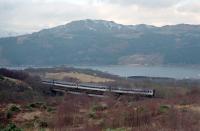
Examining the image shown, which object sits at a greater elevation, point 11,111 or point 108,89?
point 11,111

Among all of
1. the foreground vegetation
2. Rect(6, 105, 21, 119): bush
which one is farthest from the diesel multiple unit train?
Rect(6, 105, 21, 119): bush

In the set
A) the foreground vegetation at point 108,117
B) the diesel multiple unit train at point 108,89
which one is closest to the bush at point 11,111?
the foreground vegetation at point 108,117

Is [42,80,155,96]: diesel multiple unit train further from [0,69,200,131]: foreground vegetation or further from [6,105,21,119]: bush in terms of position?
[6,105,21,119]: bush

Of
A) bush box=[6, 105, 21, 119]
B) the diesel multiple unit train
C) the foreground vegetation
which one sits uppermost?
the foreground vegetation

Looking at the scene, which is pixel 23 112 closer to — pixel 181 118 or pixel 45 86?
pixel 181 118

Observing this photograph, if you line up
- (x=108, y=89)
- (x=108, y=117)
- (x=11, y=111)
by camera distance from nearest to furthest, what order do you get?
(x=108, y=117), (x=11, y=111), (x=108, y=89)

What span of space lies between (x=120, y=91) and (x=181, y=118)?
34.4 metres

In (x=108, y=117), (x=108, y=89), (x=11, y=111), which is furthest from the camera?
(x=108, y=89)

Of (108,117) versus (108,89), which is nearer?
(108,117)

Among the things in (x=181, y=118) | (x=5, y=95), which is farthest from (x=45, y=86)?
(x=181, y=118)

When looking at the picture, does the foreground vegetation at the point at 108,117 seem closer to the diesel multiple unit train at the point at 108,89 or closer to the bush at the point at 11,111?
the bush at the point at 11,111

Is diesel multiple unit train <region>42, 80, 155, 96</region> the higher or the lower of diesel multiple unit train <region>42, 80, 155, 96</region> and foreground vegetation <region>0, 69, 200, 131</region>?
the lower

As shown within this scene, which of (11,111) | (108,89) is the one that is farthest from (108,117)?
(108,89)

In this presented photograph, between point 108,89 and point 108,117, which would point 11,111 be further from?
point 108,89
